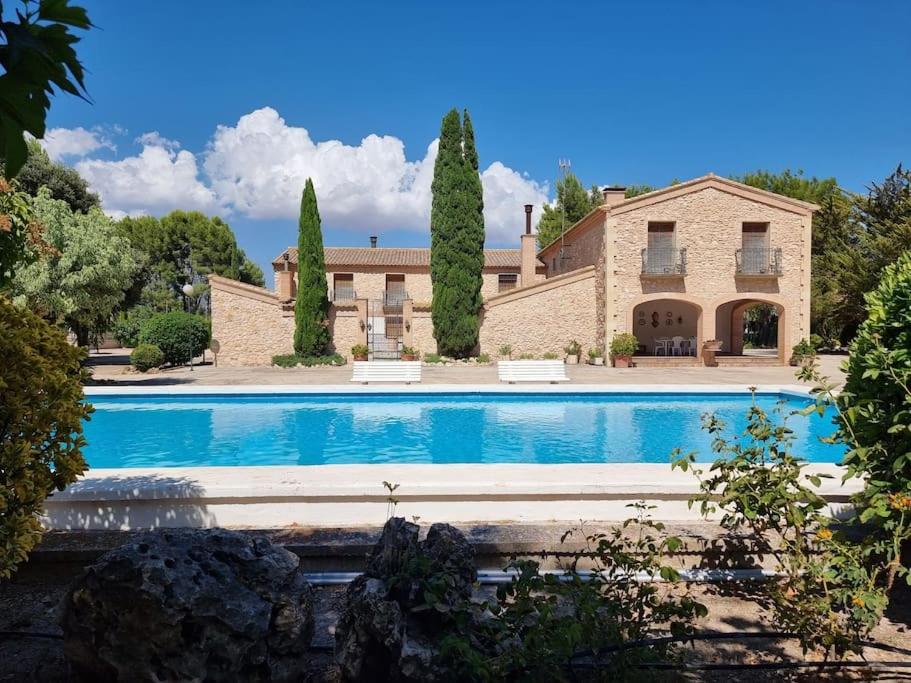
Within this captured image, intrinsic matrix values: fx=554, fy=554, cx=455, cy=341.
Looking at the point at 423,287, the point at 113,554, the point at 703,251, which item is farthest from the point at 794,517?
the point at 423,287

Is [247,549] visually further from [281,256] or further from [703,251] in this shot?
[281,256]

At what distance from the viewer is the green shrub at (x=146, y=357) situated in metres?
18.0

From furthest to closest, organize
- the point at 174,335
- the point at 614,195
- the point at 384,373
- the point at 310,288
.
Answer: the point at 310,288 → the point at 614,195 → the point at 174,335 → the point at 384,373

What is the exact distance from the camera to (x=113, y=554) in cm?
207

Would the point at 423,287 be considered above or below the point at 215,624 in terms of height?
above

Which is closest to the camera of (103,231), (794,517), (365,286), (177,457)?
(794,517)

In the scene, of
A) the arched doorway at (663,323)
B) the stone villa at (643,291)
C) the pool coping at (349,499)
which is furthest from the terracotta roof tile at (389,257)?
the pool coping at (349,499)

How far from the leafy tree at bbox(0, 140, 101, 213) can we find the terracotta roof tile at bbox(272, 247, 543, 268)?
32.0ft

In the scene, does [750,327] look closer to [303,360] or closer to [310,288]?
[310,288]

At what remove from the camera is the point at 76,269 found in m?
15.3

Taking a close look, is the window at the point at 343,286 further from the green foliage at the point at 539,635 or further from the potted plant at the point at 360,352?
the green foliage at the point at 539,635

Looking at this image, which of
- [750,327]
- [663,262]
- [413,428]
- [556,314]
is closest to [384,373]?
[413,428]

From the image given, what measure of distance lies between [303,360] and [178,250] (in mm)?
25221

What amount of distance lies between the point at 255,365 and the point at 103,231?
7858 millimetres
